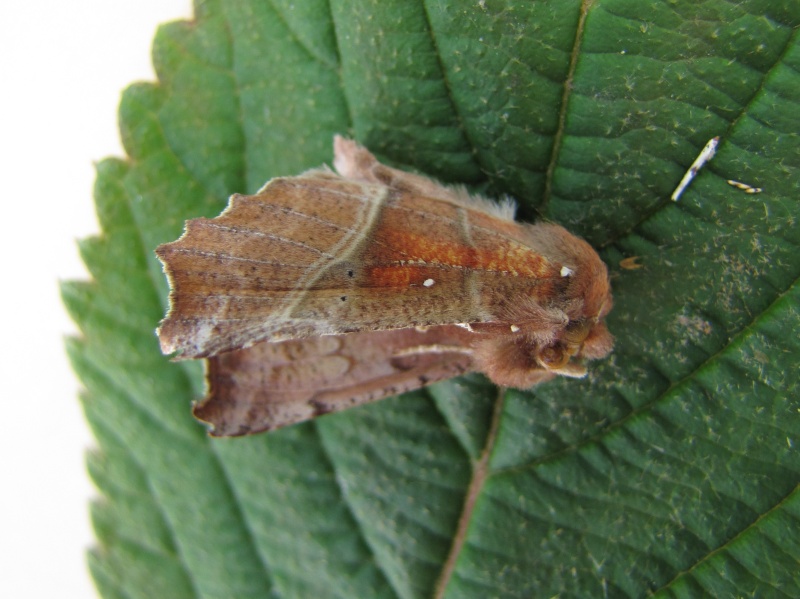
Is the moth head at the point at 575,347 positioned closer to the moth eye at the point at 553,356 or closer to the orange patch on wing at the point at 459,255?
the moth eye at the point at 553,356

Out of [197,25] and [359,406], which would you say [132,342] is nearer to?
[359,406]

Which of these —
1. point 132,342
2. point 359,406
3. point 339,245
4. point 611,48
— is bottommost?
point 359,406

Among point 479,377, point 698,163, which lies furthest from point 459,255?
point 698,163

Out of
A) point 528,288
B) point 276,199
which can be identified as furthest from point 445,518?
point 276,199

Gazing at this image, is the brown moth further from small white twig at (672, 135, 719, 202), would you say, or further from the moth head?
small white twig at (672, 135, 719, 202)

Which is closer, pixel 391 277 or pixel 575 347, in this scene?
pixel 391 277

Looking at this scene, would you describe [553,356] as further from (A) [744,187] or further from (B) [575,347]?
(A) [744,187]
